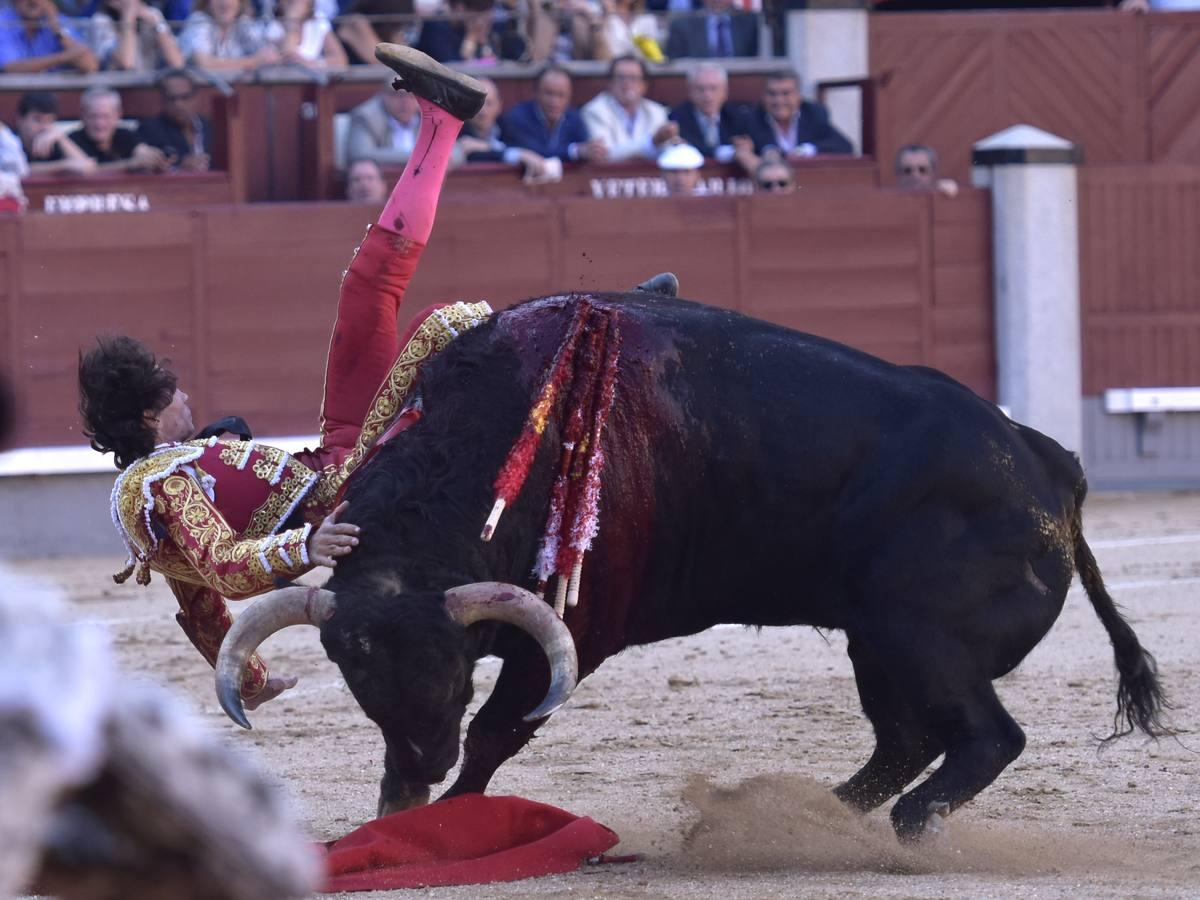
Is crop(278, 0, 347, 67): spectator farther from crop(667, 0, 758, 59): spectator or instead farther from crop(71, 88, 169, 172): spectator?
crop(667, 0, 758, 59): spectator

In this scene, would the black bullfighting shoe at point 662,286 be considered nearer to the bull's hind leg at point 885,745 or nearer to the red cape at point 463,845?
the bull's hind leg at point 885,745

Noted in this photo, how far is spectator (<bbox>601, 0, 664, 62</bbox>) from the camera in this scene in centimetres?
956

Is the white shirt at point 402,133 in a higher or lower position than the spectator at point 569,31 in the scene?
lower

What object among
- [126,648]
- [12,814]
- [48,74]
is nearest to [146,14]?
[48,74]

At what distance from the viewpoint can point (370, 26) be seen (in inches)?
359

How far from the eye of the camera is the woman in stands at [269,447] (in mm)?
3336

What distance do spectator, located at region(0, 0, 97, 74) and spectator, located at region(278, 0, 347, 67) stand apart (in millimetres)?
878

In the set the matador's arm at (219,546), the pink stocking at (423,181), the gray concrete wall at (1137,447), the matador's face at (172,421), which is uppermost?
the pink stocking at (423,181)

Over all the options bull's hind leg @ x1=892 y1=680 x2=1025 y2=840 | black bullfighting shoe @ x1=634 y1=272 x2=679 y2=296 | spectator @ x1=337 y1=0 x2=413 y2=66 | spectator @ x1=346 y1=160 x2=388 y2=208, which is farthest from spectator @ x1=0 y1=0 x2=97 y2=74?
bull's hind leg @ x1=892 y1=680 x2=1025 y2=840

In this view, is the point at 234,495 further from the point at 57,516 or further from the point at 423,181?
the point at 57,516

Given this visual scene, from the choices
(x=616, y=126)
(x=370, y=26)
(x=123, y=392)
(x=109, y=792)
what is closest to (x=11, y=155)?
(x=370, y=26)

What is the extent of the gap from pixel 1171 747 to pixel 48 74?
625 cm

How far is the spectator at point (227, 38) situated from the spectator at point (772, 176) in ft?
7.54

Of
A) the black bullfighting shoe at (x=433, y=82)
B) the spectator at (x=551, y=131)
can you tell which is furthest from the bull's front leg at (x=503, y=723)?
the spectator at (x=551, y=131)
